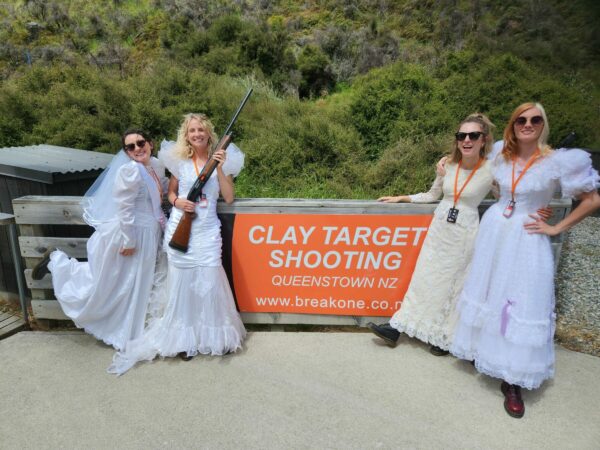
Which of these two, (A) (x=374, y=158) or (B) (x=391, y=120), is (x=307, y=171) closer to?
(A) (x=374, y=158)

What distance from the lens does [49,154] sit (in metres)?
4.44

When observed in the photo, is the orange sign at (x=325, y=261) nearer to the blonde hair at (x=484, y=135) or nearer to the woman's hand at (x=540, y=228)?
the blonde hair at (x=484, y=135)

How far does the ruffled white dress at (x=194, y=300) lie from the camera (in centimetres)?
Result: 305

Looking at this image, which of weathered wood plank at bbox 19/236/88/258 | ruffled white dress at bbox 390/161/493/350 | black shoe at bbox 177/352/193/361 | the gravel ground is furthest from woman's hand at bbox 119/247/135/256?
the gravel ground

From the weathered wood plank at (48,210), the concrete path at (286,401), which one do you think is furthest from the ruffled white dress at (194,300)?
the weathered wood plank at (48,210)

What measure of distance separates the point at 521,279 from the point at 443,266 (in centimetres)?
58

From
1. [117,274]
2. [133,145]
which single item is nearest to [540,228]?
[133,145]

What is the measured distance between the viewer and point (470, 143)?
9.46ft

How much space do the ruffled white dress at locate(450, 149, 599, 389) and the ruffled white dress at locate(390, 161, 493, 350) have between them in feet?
0.64

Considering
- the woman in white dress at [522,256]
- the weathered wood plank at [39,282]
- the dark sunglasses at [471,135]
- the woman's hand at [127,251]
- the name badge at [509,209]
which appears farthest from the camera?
the weathered wood plank at [39,282]

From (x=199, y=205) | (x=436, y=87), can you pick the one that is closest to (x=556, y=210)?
(x=199, y=205)

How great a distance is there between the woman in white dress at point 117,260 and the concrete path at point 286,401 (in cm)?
32

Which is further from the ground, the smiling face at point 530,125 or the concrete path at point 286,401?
the smiling face at point 530,125

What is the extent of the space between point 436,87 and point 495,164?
6147 mm
